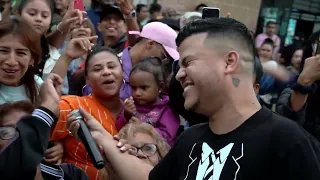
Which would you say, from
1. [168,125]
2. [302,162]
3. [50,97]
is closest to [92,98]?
[168,125]

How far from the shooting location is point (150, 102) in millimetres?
3213

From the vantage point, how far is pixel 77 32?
10.5ft

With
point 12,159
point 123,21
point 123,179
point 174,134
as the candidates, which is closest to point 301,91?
point 174,134

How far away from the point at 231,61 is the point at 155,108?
1513mm

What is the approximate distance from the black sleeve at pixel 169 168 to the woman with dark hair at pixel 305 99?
3.46 ft

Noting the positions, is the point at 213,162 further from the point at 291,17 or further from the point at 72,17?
the point at 291,17

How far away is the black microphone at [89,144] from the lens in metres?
1.79

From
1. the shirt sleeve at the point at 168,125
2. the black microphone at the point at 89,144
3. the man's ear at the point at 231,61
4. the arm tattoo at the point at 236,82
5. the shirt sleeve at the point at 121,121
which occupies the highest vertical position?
the man's ear at the point at 231,61

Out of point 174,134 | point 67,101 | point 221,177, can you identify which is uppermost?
point 221,177

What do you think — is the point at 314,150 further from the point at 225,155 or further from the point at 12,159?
the point at 12,159

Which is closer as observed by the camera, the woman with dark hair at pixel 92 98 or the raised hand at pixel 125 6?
the woman with dark hair at pixel 92 98

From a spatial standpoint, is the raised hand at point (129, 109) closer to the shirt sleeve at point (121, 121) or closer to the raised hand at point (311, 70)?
the shirt sleeve at point (121, 121)

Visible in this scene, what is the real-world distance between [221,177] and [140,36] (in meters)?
2.31

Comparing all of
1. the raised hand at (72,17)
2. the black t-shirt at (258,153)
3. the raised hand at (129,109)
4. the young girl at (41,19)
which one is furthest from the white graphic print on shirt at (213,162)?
the young girl at (41,19)
